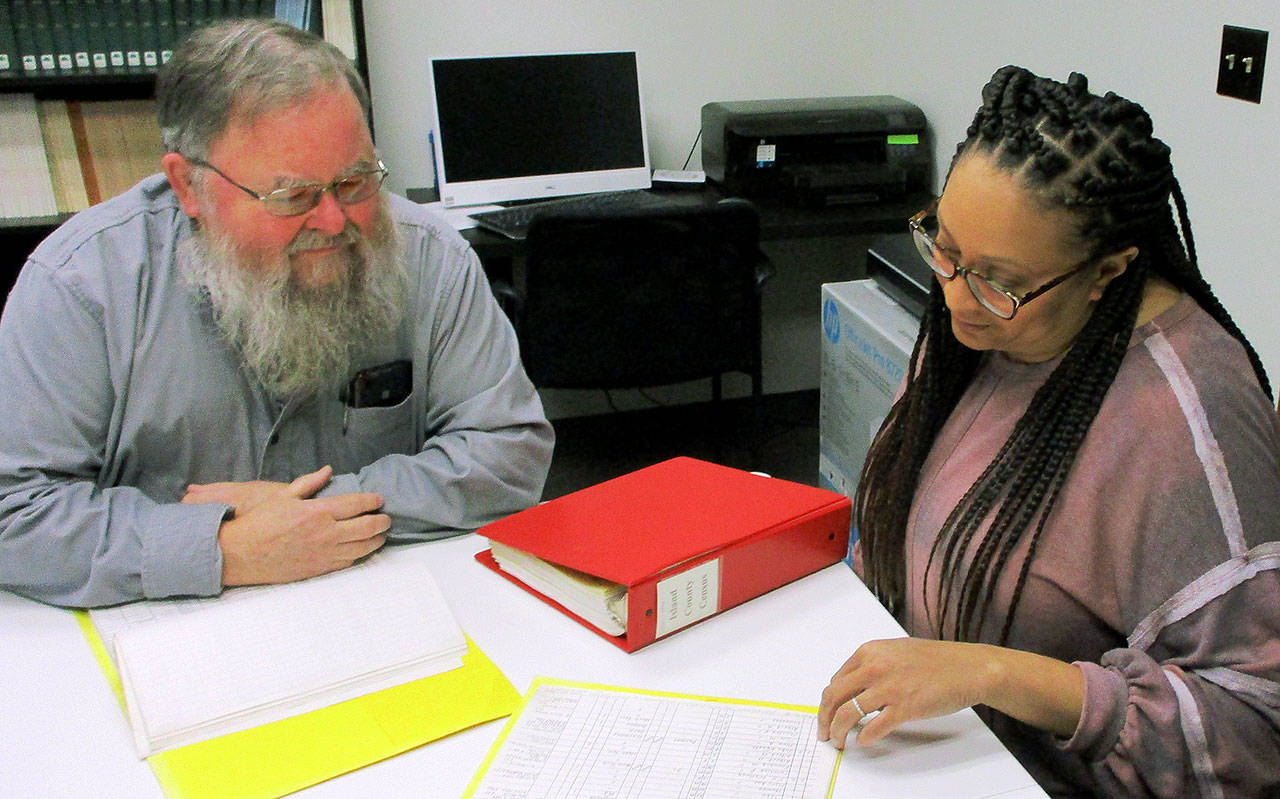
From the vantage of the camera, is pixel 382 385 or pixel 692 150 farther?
pixel 692 150

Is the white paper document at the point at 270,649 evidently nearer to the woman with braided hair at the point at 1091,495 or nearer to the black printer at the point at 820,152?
the woman with braided hair at the point at 1091,495

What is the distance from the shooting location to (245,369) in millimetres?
1480

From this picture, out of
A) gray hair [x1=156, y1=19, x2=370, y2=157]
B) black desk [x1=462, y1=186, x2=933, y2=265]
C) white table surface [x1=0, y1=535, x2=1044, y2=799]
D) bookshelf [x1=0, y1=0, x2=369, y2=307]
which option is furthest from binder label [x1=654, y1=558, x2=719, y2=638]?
bookshelf [x1=0, y1=0, x2=369, y2=307]

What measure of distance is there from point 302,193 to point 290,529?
16.9 inches

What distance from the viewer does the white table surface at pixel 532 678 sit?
3.26 feet

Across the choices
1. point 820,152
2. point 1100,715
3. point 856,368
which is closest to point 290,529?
point 1100,715

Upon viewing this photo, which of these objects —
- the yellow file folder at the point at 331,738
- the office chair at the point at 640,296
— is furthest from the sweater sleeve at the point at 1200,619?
the office chair at the point at 640,296

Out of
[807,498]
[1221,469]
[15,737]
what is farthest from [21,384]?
[1221,469]

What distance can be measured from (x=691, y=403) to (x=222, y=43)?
259 cm

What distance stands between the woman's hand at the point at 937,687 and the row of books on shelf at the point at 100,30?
243 cm

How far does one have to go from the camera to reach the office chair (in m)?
2.71

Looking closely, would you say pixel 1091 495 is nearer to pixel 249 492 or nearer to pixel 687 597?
pixel 687 597

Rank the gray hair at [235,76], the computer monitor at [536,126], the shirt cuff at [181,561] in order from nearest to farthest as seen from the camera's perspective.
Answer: the shirt cuff at [181,561] < the gray hair at [235,76] < the computer monitor at [536,126]

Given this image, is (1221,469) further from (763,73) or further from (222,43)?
(763,73)
